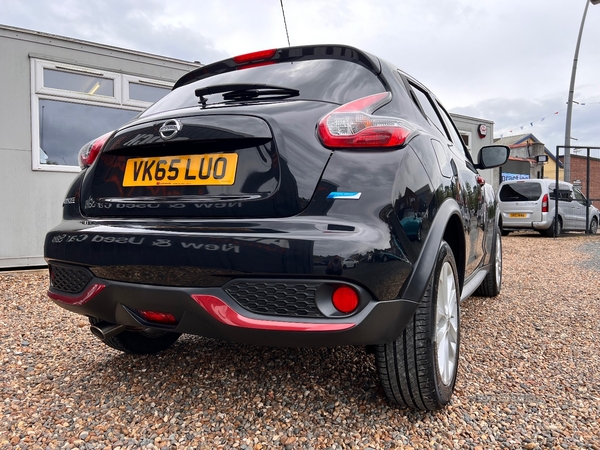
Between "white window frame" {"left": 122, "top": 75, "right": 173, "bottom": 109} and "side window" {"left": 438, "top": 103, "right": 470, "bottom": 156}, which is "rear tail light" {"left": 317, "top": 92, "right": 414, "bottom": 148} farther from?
"white window frame" {"left": 122, "top": 75, "right": 173, "bottom": 109}

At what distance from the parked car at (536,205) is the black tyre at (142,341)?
10056mm

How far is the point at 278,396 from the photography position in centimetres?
194

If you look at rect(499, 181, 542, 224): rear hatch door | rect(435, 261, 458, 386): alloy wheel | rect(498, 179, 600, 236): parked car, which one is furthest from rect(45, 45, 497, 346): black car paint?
rect(499, 181, 542, 224): rear hatch door

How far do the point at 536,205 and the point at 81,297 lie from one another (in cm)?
1135

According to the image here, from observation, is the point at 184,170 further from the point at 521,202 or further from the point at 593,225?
the point at 593,225

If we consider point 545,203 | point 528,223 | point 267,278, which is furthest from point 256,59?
point 545,203

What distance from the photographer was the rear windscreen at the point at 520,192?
1109 cm

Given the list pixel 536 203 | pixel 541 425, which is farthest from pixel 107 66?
pixel 536 203

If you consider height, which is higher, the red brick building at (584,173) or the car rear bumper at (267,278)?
the red brick building at (584,173)

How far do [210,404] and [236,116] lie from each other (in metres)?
1.16

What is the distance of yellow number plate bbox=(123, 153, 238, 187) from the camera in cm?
158

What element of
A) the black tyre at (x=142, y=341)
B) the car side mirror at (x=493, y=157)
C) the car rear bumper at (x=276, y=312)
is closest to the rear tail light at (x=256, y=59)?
the car rear bumper at (x=276, y=312)

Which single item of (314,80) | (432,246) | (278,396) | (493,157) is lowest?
(278,396)

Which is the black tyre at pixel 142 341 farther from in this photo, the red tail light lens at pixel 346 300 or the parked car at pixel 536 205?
the parked car at pixel 536 205
